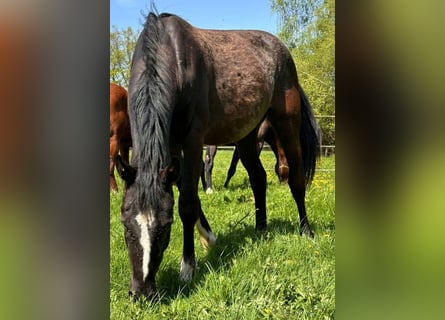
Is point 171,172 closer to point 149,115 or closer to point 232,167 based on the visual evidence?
point 149,115

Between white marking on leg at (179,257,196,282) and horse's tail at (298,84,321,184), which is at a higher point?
horse's tail at (298,84,321,184)

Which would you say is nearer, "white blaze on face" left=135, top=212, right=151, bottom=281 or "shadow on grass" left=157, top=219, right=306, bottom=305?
"white blaze on face" left=135, top=212, right=151, bottom=281

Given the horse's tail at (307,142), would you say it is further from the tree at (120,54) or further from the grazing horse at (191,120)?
the tree at (120,54)

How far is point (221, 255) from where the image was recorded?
221cm

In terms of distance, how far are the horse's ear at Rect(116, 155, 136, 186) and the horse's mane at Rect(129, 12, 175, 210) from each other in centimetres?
3

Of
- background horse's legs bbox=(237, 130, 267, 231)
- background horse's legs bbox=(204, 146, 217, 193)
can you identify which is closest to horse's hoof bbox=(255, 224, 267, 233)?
background horse's legs bbox=(237, 130, 267, 231)

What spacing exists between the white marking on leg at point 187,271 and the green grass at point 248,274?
0.08 feet

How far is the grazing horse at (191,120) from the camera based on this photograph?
1.79 m

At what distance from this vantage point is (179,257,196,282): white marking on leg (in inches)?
75.2

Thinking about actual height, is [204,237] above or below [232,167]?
below

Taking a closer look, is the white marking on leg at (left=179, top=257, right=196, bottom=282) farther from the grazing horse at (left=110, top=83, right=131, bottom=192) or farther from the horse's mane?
the grazing horse at (left=110, top=83, right=131, bottom=192)

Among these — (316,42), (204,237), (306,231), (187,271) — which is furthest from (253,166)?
(316,42)

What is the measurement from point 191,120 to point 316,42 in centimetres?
120
